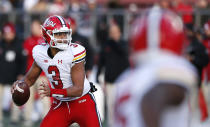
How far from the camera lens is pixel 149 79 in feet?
7.81

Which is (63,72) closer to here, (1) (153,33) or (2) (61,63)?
(2) (61,63)

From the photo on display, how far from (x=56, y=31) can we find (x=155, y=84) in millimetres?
2880

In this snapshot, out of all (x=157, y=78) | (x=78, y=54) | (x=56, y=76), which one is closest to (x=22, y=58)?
(x=56, y=76)

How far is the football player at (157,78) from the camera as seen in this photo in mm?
2271

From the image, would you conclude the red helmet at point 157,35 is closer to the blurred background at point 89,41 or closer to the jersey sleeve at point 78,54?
the jersey sleeve at point 78,54

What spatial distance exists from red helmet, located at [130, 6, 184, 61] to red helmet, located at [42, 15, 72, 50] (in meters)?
2.57

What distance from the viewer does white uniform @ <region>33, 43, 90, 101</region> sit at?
199 inches

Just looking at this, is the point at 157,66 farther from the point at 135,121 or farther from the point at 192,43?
the point at 192,43

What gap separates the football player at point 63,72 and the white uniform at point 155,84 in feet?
8.06

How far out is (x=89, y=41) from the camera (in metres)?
10.4

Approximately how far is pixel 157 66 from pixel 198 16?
8734 mm

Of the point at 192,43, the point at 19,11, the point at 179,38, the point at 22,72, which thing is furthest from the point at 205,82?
the point at 179,38

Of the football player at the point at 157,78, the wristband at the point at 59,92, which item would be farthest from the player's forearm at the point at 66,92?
the football player at the point at 157,78

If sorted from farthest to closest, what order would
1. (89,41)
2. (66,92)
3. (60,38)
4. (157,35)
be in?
(89,41) < (60,38) < (66,92) < (157,35)
